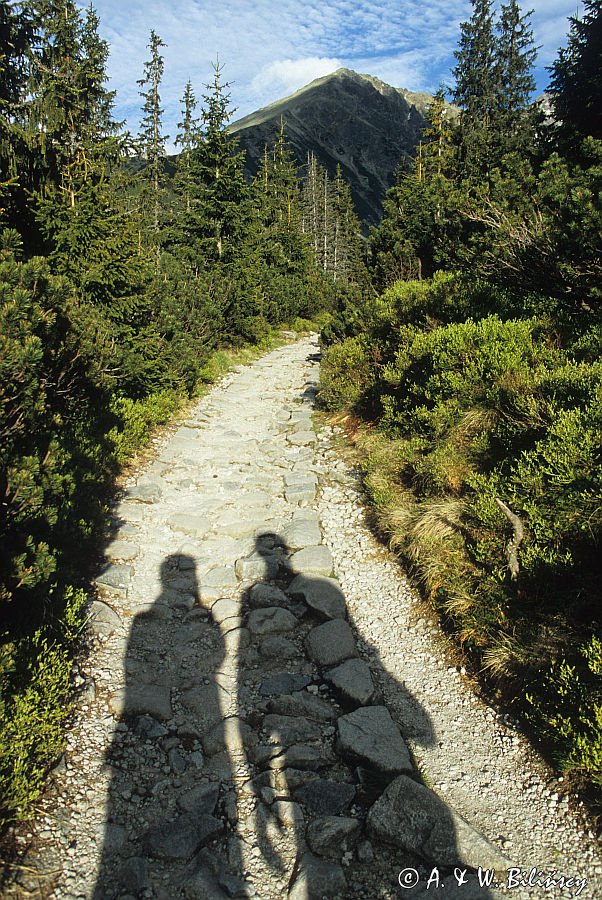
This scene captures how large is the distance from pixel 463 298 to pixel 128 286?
5642 millimetres

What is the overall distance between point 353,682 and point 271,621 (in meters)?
1.04

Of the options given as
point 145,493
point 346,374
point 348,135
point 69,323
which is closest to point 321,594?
point 145,493

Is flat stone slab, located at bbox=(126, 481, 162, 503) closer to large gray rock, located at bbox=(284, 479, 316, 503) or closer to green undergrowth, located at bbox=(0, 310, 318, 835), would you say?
green undergrowth, located at bbox=(0, 310, 318, 835)

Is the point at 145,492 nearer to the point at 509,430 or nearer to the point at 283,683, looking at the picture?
the point at 283,683

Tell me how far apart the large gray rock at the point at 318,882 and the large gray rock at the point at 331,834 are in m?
0.09

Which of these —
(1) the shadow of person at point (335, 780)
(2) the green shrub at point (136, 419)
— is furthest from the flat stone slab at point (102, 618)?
(2) the green shrub at point (136, 419)

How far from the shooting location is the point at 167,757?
345cm

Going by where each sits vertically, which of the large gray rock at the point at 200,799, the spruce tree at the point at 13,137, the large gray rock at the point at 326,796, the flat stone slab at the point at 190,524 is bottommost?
the large gray rock at the point at 326,796

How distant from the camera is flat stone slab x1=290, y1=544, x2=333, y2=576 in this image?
5.61m

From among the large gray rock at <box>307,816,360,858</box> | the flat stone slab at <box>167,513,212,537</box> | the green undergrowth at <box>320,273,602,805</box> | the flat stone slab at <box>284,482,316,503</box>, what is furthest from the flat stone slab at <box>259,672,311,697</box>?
the flat stone slab at <box>284,482,316,503</box>

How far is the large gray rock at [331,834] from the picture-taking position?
2.84 m

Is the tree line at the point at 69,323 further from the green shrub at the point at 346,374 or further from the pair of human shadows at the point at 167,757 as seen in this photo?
the green shrub at the point at 346,374

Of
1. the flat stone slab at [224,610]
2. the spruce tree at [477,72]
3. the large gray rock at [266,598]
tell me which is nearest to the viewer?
the flat stone slab at [224,610]

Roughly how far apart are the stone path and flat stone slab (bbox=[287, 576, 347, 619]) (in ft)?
0.07
